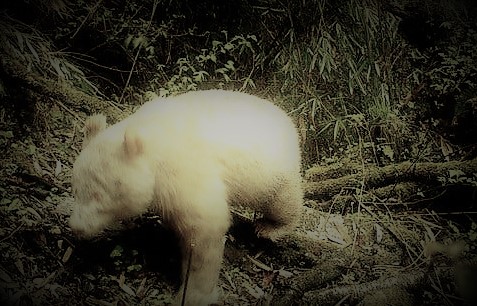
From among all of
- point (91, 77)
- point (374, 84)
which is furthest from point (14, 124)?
point (374, 84)

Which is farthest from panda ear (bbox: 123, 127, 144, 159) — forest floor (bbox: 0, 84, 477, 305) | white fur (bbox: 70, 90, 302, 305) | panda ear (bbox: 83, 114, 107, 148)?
forest floor (bbox: 0, 84, 477, 305)

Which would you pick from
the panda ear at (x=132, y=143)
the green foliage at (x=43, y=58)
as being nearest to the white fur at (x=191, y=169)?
the panda ear at (x=132, y=143)

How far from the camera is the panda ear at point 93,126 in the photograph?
1967 millimetres

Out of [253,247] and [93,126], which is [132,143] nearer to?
[93,126]

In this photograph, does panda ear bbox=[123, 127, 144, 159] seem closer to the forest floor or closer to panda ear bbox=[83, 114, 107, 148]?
panda ear bbox=[83, 114, 107, 148]

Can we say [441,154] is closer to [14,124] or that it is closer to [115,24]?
[115,24]

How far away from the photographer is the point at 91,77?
2057 millimetres

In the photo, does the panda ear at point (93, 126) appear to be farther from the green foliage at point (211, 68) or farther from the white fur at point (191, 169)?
the green foliage at point (211, 68)

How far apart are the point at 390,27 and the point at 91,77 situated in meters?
1.47

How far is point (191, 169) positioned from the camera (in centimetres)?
184

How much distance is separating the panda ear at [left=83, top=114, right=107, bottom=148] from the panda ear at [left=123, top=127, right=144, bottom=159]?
0.18 m

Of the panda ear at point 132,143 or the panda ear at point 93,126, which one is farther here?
the panda ear at point 93,126

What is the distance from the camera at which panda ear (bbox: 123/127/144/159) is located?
184 centimetres

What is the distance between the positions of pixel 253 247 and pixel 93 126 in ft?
2.98
